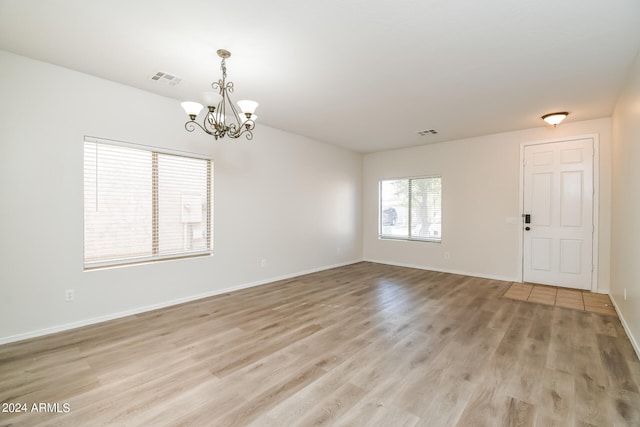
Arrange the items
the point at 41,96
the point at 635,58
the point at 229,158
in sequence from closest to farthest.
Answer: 1. the point at 635,58
2. the point at 41,96
3. the point at 229,158

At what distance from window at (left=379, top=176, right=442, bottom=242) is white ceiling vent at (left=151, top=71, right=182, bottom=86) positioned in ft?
16.0

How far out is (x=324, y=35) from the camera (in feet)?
7.78

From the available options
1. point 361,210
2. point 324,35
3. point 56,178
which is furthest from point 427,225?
point 56,178

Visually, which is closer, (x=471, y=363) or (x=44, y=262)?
(x=471, y=363)

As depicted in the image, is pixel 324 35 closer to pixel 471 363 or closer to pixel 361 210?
pixel 471 363

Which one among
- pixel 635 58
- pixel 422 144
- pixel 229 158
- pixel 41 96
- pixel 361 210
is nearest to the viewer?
pixel 635 58

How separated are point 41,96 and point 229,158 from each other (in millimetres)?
2088

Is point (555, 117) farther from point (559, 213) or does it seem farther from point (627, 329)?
point (627, 329)

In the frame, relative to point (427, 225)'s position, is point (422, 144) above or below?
above

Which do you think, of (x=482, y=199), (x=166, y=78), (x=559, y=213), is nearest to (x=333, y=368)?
(x=166, y=78)

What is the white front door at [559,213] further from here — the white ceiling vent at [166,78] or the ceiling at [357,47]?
Result: the white ceiling vent at [166,78]

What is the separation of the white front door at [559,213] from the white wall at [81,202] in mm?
4298

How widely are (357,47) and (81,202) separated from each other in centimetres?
326

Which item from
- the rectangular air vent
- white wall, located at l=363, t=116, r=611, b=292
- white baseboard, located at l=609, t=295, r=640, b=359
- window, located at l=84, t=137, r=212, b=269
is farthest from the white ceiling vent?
white baseboard, located at l=609, t=295, r=640, b=359
